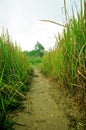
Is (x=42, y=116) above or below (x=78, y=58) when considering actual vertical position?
below

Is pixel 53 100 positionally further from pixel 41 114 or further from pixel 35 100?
pixel 41 114

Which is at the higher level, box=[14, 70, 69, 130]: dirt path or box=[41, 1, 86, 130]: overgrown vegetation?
box=[41, 1, 86, 130]: overgrown vegetation

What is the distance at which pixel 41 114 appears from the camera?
179 centimetres

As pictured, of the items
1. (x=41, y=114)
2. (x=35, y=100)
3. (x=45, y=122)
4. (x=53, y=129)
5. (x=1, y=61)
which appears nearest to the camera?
(x=53, y=129)

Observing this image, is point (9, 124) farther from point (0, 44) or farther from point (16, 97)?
point (0, 44)

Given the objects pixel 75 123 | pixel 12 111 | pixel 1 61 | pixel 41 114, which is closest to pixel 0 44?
pixel 1 61

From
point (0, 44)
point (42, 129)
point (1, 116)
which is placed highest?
point (0, 44)

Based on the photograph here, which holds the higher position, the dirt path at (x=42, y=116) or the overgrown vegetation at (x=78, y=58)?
the overgrown vegetation at (x=78, y=58)

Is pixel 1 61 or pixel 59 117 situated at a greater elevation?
pixel 1 61

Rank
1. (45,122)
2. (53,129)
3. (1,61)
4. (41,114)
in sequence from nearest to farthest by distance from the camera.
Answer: (53,129) → (45,122) → (41,114) → (1,61)

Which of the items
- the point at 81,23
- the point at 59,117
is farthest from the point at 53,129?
the point at 81,23

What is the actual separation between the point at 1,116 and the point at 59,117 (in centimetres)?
51

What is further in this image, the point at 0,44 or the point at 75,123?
the point at 0,44

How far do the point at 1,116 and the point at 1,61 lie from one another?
754 mm
